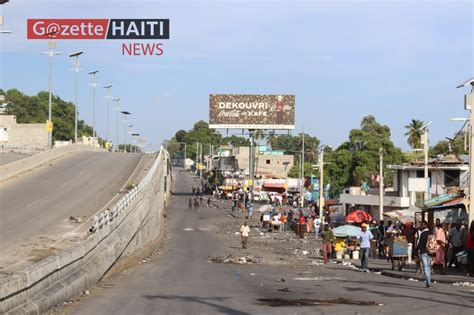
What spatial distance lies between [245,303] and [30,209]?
22.5 meters

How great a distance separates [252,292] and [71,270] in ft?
13.0

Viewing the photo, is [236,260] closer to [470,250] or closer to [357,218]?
[357,218]

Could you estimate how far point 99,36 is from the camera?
1932 inches

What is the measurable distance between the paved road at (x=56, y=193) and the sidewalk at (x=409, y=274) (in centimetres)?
1096


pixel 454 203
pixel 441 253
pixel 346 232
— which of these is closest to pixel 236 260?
pixel 346 232

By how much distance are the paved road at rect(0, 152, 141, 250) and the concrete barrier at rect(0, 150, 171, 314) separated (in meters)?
2.57

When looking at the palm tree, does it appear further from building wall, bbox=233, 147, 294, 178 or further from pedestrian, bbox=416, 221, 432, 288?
pedestrian, bbox=416, 221, 432, 288

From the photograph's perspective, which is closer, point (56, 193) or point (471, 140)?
point (471, 140)

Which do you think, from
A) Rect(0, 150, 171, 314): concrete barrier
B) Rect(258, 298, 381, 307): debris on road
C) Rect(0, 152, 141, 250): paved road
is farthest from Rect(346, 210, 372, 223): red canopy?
Rect(258, 298, 381, 307): debris on road

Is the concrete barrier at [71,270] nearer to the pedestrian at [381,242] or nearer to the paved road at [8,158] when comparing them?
→ the pedestrian at [381,242]

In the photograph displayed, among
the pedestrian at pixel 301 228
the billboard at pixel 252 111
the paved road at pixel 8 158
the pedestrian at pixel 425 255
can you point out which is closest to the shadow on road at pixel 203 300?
the pedestrian at pixel 425 255

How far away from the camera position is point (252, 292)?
18.2 metres

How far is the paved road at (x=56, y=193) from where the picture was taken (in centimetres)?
2981

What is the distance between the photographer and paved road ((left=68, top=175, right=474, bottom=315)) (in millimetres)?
14766
